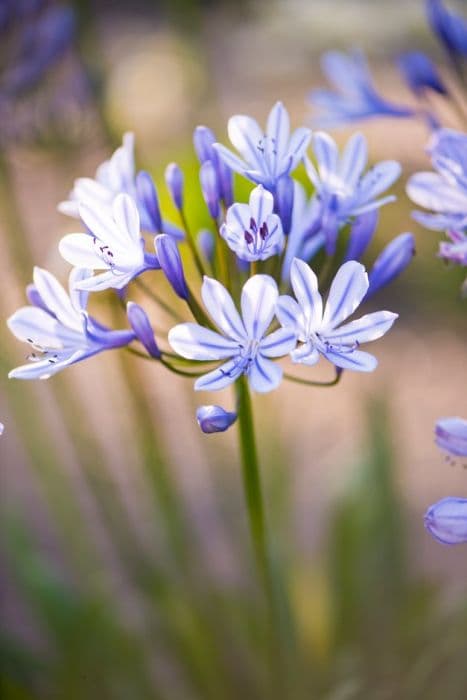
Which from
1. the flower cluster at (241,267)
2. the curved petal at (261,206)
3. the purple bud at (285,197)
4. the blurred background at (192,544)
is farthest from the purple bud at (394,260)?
the blurred background at (192,544)

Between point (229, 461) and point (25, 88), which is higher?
point (25, 88)

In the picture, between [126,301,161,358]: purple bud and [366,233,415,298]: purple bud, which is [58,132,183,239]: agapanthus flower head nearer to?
[126,301,161,358]: purple bud

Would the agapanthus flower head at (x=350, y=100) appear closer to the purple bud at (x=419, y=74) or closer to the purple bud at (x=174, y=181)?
the purple bud at (x=419, y=74)

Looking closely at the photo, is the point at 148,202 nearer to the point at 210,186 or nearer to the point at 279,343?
the point at 210,186

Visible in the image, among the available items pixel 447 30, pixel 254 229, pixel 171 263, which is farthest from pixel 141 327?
pixel 447 30

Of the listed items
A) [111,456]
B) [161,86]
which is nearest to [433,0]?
[111,456]

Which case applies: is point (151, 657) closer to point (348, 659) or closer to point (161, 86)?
point (348, 659)

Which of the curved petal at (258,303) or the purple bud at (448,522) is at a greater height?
the curved petal at (258,303)
